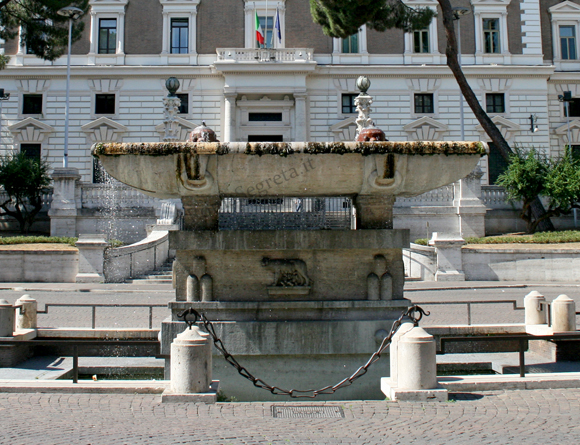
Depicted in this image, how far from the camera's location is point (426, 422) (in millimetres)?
5188

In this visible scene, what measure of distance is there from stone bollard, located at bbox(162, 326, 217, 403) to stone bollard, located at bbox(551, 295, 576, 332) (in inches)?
230

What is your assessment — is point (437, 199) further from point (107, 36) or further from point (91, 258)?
point (107, 36)

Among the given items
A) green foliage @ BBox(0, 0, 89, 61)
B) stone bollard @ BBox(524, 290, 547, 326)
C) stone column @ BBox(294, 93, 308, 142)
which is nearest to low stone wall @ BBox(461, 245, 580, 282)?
stone bollard @ BBox(524, 290, 547, 326)

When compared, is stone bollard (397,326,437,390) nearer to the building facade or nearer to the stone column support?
the stone column support

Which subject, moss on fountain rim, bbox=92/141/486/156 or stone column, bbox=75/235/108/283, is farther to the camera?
stone column, bbox=75/235/108/283

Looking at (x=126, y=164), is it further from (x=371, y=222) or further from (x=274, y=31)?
(x=274, y=31)

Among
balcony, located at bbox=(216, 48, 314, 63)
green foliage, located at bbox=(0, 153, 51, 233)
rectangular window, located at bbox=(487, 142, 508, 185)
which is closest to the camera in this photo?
green foliage, located at bbox=(0, 153, 51, 233)

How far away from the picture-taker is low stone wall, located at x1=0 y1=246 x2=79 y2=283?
1953 centimetres

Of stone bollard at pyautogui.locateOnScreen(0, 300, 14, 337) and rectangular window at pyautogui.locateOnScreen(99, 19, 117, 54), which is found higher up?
rectangular window at pyautogui.locateOnScreen(99, 19, 117, 54)

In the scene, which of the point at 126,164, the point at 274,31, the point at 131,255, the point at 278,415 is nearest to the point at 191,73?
the point at 274,31

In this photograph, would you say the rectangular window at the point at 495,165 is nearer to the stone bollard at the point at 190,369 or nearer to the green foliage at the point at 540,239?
the green foliage at the point at 540,239

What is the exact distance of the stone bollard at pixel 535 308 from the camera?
925 centimetres

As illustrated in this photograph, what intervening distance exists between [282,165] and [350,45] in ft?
102

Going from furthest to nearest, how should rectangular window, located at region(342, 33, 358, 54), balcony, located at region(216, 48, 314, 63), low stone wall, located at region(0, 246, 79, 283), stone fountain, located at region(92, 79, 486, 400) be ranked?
rectangular window, located at region(342, 33, 358, 54) → balcony, located at region(216, 48, 314, 63) → low stone wall, located at region(0, 246, 79, 283) → stone fountain, located at region(92, 79, 486, 400)
